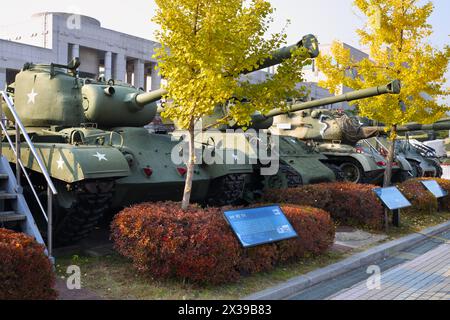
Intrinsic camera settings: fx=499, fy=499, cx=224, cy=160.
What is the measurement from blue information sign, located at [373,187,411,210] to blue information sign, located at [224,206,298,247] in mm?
3737

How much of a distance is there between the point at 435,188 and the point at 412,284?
709cm

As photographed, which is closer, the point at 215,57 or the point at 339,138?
the point at 215,57

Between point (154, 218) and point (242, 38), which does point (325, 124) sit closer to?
point (242, 38)

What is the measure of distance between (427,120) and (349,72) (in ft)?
8.02

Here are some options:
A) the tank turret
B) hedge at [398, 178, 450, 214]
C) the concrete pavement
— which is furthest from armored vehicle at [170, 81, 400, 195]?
the concrete pavement

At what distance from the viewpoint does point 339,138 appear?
15.3 m

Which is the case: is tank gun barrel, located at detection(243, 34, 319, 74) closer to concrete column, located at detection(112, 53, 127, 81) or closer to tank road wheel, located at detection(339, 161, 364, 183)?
tank road wheel, located at detection(339, 161, 364, 183)

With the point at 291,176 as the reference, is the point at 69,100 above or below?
above

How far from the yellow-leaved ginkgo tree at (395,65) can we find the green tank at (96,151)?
4.69 meters

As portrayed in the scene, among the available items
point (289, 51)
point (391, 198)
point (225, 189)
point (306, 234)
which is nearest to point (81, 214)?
point (225, 189)

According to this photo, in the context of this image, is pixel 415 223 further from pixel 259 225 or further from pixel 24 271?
pixel 24 271

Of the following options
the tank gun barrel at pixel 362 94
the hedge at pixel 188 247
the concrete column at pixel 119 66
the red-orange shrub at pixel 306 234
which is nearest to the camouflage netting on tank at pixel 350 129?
the tank gun barrel at pixel 362 94

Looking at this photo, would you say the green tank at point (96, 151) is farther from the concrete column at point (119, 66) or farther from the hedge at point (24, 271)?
the concrete column at point (119, 66)

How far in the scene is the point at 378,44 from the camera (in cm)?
1303
